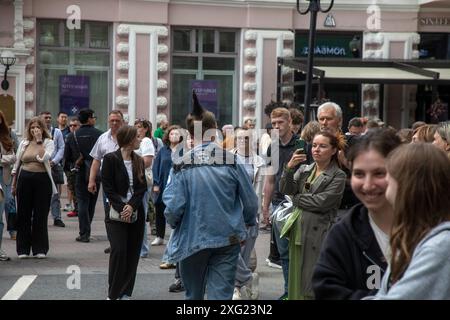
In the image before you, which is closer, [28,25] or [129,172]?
[129,172]

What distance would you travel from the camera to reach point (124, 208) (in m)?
9.25

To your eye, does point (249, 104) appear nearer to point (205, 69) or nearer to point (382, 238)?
point (205, 69)

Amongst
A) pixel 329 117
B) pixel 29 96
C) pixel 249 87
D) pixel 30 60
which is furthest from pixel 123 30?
pixel 329 117

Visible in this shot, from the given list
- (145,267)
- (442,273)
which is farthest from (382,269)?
(145,267)

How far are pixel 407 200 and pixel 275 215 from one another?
5.29m

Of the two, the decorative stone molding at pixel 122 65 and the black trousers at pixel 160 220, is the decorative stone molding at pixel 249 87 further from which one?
the black trousers at pixel 160 220

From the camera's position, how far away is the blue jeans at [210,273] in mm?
7215

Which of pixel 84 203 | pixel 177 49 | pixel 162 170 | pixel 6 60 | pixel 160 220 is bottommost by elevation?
pixel 160 220

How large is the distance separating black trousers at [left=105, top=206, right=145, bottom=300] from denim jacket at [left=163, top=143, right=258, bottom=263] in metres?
1.85

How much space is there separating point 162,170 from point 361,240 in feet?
32.0

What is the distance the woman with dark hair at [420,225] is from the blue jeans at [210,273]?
12.5ft

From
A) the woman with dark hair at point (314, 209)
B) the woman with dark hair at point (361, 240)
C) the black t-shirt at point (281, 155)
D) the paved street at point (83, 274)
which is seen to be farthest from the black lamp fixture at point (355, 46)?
the woman with dark hair at point (361, 240)

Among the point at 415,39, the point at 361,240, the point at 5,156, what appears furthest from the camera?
the point at 415,39

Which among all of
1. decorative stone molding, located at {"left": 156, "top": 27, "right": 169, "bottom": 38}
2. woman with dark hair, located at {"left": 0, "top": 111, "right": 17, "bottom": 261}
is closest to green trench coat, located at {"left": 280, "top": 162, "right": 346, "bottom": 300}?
woman with dark hair, located at {"left": 0, "top": 111, "right": 17, "bottom": 261}
